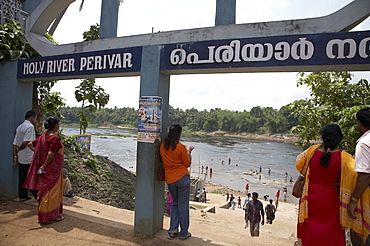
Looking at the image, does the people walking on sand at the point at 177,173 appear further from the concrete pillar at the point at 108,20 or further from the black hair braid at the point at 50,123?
the concrete pillar at the point at 108,20

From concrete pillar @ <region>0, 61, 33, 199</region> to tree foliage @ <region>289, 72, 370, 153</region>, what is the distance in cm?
482

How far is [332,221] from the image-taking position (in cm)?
213

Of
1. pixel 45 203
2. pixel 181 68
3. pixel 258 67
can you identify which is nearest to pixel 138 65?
pixel 181 68

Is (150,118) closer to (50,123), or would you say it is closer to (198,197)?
(50,123)

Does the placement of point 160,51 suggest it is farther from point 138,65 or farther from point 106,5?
point 106,5

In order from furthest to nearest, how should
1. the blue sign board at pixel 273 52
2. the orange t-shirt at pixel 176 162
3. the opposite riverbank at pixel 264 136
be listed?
1. the opposite riverbank at pixel 264 136
2. the orange t-shirt at pixel 176 162
3. the blue sign board at pixel 273 52

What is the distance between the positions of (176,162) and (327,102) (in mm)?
4148

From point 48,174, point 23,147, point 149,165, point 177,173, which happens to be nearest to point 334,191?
point 177,173

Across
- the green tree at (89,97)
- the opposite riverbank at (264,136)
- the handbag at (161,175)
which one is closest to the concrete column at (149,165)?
the handbag at (161,175)

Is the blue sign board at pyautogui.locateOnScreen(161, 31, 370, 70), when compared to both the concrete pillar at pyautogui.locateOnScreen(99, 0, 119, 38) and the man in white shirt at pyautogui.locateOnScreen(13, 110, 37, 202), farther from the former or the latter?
the man in white shirt at pyautogui.locateOnScreen(13, 110, 37, 202)

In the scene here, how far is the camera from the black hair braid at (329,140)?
2078 mm

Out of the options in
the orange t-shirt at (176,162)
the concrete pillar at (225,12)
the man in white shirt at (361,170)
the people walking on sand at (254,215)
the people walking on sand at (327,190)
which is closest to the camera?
the man in white shirt at (361,170)

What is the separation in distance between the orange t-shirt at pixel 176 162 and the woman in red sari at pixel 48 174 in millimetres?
1390

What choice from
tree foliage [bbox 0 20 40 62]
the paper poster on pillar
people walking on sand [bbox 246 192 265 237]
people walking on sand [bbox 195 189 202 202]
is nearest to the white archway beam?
tree foliage [bbox 0 20 40 62]
